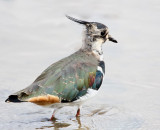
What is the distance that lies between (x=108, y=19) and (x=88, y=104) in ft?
15.3

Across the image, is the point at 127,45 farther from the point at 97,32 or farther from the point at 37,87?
the point at 37,87

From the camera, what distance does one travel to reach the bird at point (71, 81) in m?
9.48

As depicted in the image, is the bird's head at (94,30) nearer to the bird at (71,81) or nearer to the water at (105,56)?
the bird at (71,81)

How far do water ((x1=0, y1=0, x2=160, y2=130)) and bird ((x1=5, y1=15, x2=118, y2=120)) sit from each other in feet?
1.47

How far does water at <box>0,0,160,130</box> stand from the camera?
10125 mm

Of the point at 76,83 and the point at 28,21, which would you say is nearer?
the point at 76,83

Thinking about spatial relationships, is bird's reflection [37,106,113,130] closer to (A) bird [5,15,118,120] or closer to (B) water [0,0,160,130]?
(B) water [0,0,160,130]

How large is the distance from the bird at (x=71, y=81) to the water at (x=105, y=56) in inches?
17.7

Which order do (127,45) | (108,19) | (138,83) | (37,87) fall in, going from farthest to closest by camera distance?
(108,19), (127,45), (138,83), (37,87)

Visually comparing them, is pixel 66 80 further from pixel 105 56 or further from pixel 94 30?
pixel 105 56

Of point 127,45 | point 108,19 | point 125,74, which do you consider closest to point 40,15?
point 108,19

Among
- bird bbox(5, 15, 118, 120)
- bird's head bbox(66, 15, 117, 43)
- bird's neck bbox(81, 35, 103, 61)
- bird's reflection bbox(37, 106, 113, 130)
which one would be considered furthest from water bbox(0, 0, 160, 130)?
bird's head bbox(66, 15, 117, 43)

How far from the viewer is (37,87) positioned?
31.3ft

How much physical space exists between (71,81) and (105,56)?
3.26m
